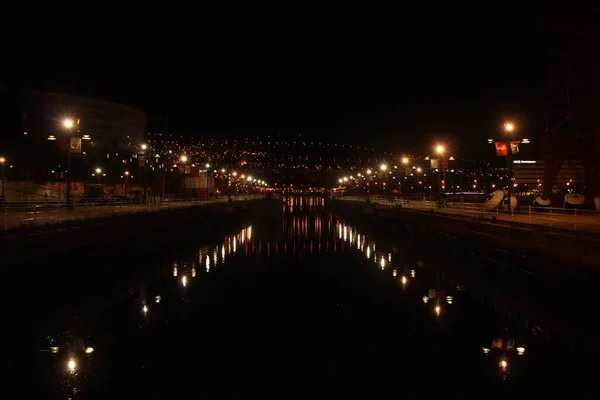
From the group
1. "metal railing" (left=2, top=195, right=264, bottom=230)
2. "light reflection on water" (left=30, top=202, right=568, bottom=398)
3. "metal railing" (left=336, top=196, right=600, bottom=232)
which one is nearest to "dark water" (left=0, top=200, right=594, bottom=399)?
"light reflection on water" (left=30, top=202, right=568, bottom=398)

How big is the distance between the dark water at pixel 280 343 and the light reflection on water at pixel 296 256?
0.19ft

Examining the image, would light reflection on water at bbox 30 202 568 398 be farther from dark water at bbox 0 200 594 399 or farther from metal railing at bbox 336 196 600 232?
metal railing at bbox 336 196 600 232

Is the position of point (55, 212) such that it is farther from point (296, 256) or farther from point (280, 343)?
point (280, 343)

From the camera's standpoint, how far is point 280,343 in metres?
11.4

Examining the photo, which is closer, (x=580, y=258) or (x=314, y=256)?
(x=580, y=258)

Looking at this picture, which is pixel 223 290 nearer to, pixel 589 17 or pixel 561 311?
pixel 561 311

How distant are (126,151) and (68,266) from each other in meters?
104

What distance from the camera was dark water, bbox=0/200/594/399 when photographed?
897 cm

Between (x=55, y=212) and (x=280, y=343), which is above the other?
(x=55, y=212)

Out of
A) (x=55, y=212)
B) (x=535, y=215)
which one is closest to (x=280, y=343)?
(x=55, y=212)

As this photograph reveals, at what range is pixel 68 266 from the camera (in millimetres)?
20422

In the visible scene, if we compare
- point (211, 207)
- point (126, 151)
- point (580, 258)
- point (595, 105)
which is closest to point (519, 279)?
point (580, 258)

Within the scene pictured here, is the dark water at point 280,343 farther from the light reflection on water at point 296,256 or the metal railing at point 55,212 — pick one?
the metal railing at point 55,212

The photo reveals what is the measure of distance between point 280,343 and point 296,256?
16588mm
